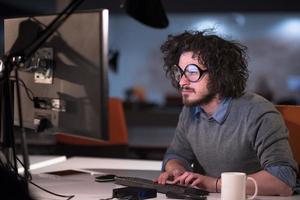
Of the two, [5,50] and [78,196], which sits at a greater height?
[5,50]

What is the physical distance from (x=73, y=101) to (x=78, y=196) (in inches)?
13.6

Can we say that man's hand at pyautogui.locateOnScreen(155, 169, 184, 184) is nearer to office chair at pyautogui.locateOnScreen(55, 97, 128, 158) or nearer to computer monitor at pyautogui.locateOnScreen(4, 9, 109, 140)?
computer monitor at pyautogui.locateOnScreen(4, 9, 109, 140)

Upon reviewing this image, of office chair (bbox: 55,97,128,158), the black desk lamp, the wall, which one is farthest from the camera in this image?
the wall

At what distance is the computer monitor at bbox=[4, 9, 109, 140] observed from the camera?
1.57 m

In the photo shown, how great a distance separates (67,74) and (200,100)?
63cm

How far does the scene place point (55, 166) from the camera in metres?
2.53

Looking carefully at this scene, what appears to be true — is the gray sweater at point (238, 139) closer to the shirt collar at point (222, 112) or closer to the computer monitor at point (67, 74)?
the shirt collar at point (222, 112)

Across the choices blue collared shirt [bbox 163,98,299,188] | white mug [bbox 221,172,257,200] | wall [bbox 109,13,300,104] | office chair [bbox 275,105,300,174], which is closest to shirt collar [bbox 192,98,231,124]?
blue collared shirt [bbox 163,98,299,188]

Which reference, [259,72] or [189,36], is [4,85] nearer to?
[189,36]

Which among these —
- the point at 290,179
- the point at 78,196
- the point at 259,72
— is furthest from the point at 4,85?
the point at 259,72

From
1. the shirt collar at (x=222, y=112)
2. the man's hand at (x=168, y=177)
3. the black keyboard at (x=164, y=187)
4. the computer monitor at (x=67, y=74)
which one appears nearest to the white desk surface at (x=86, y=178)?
the black keyboard at (x=164, y=187)

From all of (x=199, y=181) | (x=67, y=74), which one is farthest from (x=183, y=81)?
(x=67, y=74)

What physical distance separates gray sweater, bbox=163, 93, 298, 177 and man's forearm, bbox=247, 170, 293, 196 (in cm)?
6

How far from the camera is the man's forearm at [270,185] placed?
1.80 metres
